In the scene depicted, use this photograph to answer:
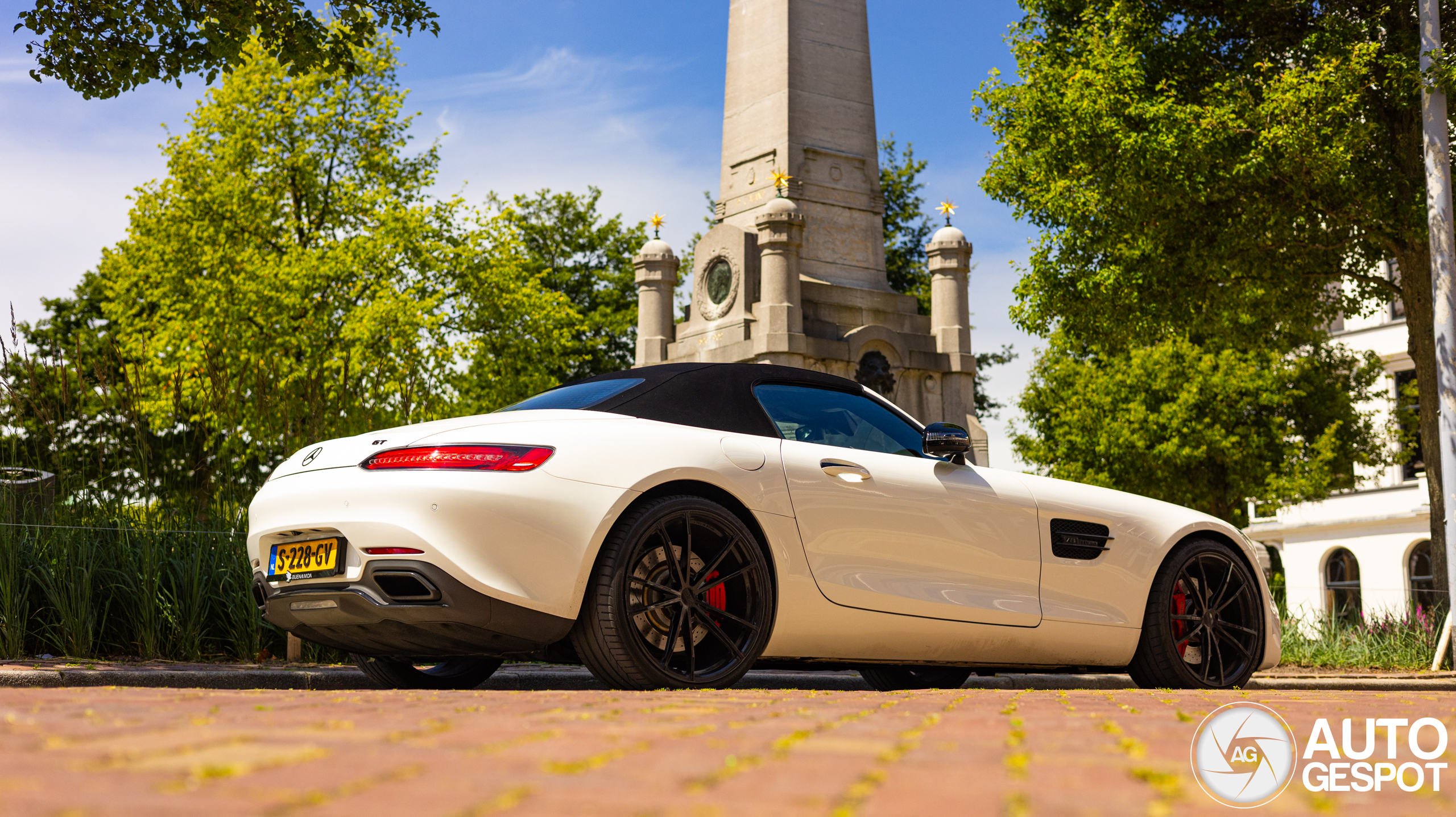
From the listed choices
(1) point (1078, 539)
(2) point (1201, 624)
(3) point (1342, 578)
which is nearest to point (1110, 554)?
(1) point (1078, 539)

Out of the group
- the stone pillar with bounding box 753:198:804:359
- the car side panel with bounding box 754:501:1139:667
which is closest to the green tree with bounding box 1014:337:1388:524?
the stone pillar with bounding box 753:198:804:359

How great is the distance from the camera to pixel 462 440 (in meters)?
4.80

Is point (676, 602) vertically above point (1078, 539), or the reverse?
point (1078, 539)

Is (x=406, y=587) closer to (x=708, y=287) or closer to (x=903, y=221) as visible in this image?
(x=708, y=287)

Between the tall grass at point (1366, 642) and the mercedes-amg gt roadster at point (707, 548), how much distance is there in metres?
6.42

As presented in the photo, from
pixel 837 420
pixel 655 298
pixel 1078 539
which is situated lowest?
pixel 1078 539

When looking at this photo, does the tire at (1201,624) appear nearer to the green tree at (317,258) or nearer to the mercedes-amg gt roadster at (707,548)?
the mercedes-amg gt roadster at (707,548)

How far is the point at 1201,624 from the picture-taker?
6652 mm

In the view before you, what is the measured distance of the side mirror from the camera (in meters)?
5.80

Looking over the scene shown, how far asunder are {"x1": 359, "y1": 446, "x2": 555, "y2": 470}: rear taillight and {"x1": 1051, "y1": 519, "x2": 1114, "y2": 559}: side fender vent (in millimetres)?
2620

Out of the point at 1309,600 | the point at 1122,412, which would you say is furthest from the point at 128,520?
the point at 1309,600

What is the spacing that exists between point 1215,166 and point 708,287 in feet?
28.1

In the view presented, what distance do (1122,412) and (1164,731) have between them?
90.6 ft

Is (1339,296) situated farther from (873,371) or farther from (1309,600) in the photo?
(1309,600)
